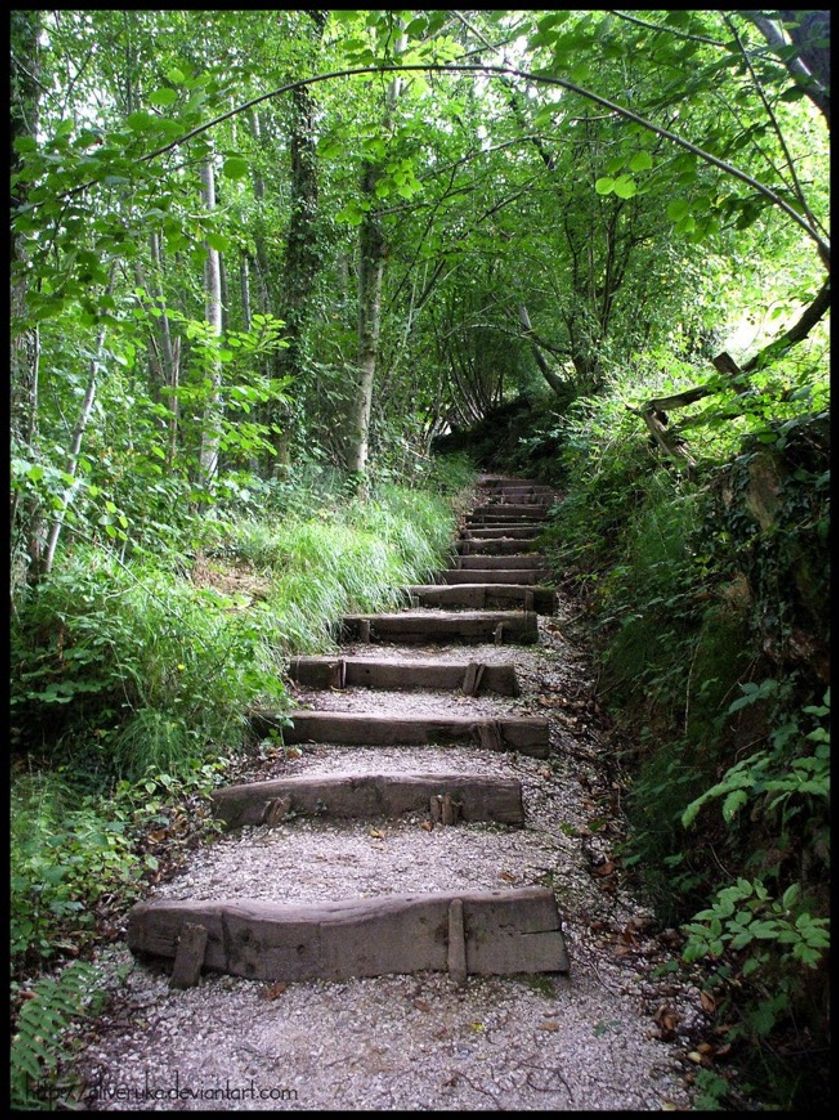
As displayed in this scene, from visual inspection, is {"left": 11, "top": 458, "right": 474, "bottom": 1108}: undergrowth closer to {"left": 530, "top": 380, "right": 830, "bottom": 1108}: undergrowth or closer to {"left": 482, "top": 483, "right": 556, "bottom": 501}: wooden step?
{"left": 530, "top": 380, "right": 830, "bottom": 1108}: undergrowth

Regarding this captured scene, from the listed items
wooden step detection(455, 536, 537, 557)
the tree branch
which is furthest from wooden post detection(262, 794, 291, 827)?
wooden step detection(455, 536, 537, 557)

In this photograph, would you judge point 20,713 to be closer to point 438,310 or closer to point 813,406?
point 813,406

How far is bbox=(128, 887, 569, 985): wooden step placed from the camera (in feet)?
7.29

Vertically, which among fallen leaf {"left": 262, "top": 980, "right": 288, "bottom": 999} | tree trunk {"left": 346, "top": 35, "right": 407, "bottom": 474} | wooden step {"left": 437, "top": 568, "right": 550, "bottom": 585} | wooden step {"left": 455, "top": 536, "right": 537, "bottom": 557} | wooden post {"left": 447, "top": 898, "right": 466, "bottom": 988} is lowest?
fallen leaf {"left": 262, "top": 980, "right": 288, "bottom": 999}

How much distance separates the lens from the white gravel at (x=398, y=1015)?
1801mm

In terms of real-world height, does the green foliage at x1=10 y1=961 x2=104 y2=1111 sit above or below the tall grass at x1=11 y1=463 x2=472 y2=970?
below

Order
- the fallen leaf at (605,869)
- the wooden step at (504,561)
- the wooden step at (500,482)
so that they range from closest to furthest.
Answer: the fallen leaf at (605,869) < the wooden step at (504,561) < the wooden step at (500,482)

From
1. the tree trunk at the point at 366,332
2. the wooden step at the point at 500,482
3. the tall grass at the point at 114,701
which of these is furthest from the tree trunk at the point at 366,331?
the wooden step at the point at 500,482

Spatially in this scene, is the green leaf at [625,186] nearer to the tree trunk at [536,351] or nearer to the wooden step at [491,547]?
the wooden step at [491,547]

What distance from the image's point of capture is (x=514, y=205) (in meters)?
8.16

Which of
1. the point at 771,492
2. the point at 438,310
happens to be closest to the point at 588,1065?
the point at 771,492

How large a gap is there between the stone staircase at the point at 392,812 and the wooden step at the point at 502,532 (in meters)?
2.29

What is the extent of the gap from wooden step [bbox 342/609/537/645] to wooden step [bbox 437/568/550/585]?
3.70ft

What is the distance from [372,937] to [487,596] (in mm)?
3775
